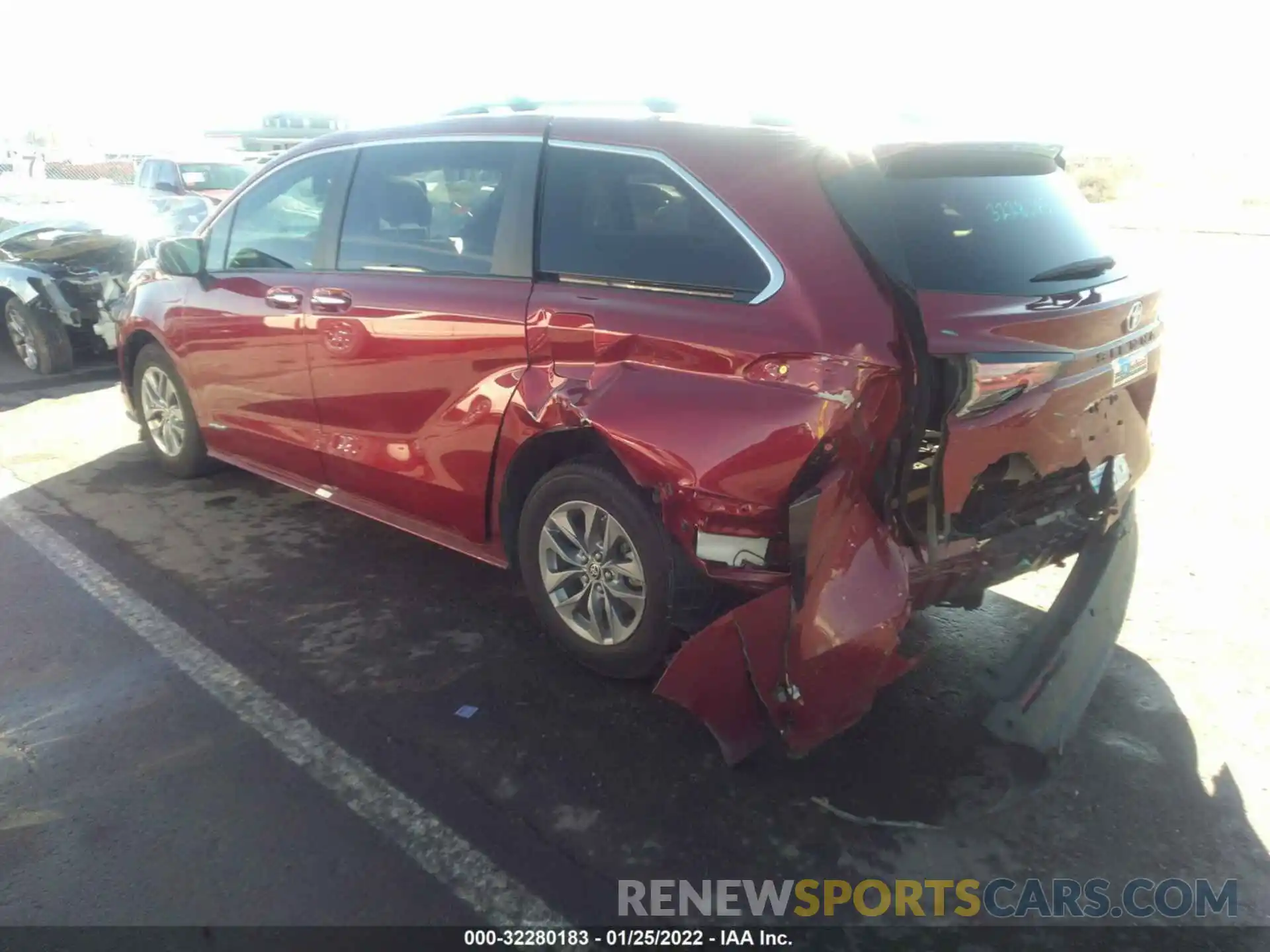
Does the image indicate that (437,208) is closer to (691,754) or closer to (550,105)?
(550,105)

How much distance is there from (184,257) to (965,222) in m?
3.87

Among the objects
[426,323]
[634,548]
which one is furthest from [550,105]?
[634,548]

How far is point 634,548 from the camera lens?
333 cm

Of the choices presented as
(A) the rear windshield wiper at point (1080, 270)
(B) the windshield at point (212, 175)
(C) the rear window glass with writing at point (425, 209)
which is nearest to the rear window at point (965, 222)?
(A) the rear windshield wiper at point (1080, 270)

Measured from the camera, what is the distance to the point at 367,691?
354 cm

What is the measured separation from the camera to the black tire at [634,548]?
3277mm

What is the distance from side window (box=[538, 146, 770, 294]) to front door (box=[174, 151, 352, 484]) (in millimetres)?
1338

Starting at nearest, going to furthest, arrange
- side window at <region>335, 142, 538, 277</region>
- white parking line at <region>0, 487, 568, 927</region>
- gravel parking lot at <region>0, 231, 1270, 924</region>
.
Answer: white parking line at <region>0, 487, 568, 927</region> < gravel parking lot at <region>0, 231, 1270, 924</region> < side window at <region>335, 142, 538, 277</region>

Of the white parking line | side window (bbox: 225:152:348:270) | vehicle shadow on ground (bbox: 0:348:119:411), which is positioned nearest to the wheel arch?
the white parking line

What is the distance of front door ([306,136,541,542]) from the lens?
3654mm

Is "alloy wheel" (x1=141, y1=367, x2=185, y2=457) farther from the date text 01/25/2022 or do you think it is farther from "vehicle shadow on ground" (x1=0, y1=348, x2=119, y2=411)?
the date text 01/25/2022

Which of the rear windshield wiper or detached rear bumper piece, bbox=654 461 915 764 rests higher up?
the rear windshield wiper

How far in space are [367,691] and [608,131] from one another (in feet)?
6.96

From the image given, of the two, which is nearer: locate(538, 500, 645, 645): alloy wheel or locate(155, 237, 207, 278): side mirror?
locate(538, 500, 645, 645): alloy wheel
